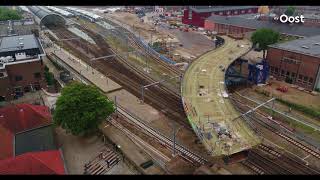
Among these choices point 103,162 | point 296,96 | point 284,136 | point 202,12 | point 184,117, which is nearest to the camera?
point 103,162

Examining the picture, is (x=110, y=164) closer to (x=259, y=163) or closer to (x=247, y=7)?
(x=259, y=163)

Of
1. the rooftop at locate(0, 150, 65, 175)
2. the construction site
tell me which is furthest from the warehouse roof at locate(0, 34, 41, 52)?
the rooftop at locate(0, 150, 65, 175)

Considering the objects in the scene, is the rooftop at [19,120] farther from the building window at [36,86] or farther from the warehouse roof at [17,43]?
the warehouse roof at [17,43]

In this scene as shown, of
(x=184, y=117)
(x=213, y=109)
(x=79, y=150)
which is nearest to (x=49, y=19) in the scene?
(x=184, y=117)

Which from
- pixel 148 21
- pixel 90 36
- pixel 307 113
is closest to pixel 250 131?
pixel 307 113

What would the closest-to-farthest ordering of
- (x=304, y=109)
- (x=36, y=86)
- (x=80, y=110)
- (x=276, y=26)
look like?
(x=80, y=110) → (x=304, y=109) → (x=36, y=86) → (x=276, y=26)

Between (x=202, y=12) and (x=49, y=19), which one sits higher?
(x=202, y=12)

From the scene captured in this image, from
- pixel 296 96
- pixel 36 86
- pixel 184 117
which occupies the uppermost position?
pixel 36 86

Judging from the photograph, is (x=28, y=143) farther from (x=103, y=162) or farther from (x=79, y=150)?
(x=103, y=162)
